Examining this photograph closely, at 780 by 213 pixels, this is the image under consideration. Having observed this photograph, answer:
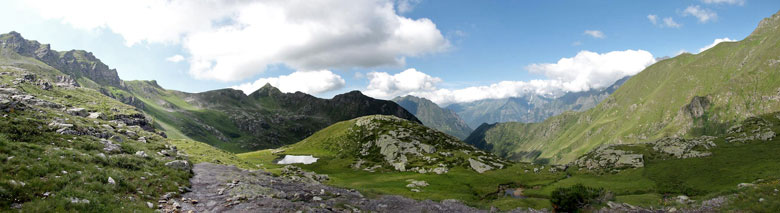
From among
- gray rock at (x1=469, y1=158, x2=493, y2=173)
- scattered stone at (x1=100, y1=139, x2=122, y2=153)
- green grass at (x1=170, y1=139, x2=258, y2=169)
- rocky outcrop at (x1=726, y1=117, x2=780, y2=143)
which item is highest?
rocky outcrop at (x1=726, y1=117, x2=780, y2=143)

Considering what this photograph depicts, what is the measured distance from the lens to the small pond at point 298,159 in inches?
5729

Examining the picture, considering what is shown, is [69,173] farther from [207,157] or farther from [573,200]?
[573,200]

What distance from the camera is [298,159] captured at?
149 m

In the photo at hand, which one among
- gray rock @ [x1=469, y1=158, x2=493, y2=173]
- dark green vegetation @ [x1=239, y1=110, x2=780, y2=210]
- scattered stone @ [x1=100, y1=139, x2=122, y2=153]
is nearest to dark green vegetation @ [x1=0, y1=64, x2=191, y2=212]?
scattered stone @ [x1=100, y1=139, x2=122, y2=153]

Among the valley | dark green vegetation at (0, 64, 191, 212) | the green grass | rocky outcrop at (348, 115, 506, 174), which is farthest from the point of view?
rocky outcrop at (348, 115, 506, 174)

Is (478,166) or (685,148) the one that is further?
(478,166)

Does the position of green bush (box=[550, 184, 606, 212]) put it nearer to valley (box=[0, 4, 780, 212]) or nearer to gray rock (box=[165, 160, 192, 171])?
valley (box=[0, 4, 780, 212])

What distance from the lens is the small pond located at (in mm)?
145525

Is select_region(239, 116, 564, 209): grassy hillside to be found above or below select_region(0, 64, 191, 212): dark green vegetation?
below

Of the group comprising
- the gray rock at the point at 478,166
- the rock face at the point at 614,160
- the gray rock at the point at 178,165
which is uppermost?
the gray rock at the point at 178,165

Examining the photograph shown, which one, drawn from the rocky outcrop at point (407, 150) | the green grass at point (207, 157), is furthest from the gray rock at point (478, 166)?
the green grass at point (207, 157)

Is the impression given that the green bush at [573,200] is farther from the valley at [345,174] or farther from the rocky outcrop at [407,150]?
the rocky outcrop at [407,150]

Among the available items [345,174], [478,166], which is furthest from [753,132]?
[345,174]

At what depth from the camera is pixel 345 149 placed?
166625 millimetres
